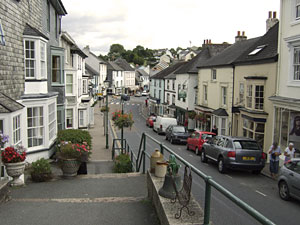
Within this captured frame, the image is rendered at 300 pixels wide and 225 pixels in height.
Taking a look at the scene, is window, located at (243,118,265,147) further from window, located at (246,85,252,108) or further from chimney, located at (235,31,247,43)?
chimney, located at (235,31,247,43)

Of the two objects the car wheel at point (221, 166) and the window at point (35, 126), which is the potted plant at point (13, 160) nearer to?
the window at point (35, 126)

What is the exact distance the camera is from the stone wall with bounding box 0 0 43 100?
11727 mm

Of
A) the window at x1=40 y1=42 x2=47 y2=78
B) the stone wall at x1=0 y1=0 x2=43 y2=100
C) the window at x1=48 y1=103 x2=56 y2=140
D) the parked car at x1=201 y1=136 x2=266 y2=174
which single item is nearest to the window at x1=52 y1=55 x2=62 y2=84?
the window at x1=48 y1=103 x2=56 y2=140

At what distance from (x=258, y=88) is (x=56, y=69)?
13086 millimetres

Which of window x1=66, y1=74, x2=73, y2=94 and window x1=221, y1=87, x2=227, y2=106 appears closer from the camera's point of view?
window x1=66, y1=74, x2=73, y2=94

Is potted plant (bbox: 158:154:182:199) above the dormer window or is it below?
below

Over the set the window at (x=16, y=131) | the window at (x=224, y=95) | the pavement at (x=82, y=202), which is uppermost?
the window at (x=224, y=95)

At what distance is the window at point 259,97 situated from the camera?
846 inches

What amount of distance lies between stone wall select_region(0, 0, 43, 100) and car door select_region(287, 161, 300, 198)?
10120 millimetres

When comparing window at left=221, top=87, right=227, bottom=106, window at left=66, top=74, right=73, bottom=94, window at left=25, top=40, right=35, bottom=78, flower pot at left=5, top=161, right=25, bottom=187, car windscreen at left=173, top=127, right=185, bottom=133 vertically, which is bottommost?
car windscreen at left=173, top=127, right=185, bottom=133

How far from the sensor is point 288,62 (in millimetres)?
18188

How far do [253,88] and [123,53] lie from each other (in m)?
157

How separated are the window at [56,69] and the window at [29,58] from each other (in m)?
5.89

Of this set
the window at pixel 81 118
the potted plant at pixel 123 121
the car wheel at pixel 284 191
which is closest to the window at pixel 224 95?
the potted plant at pixel 123 121
